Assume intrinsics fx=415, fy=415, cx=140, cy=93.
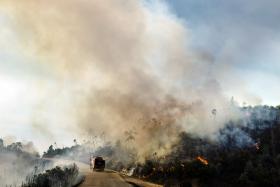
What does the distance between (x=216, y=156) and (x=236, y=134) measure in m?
20.4

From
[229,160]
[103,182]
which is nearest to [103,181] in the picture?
[103,182]

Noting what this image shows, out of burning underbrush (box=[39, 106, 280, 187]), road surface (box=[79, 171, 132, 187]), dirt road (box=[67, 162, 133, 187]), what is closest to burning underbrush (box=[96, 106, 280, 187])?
burning underbrush (box=[39, 106, 280, 187])

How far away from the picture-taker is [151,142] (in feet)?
401

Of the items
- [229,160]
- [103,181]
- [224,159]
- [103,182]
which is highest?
[224,159]

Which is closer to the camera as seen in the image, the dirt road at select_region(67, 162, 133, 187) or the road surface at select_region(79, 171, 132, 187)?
the road surface at select_region(79, 171, 132, 187)

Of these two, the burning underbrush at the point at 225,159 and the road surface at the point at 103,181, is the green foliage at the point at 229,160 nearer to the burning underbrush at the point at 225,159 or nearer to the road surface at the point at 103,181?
the burning underbrush at the point at 225,159

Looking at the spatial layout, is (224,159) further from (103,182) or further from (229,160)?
(103,182)

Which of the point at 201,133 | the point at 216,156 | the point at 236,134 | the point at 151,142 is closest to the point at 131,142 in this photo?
→ the point at 151,142

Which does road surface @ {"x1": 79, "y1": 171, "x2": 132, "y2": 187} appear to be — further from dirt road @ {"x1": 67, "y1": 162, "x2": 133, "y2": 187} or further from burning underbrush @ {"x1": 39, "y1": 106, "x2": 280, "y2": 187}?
burning underbrush @ {"x1": 39, "y1": 106, "x2": 280, "y2": 187}

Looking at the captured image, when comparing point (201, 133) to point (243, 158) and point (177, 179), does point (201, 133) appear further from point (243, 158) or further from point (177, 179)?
point (177, 179)

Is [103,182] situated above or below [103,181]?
below

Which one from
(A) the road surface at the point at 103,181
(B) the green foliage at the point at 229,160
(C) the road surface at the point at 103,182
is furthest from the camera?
(B) the green foliage at the point at 229,160

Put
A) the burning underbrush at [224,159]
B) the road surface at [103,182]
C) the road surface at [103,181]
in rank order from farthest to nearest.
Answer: the burning underbrush at [224,159]
the road surface at [103,181]
the road surface at [103,182]

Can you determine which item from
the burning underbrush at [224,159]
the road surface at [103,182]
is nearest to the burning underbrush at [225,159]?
the burning underbrush at [224,159]
